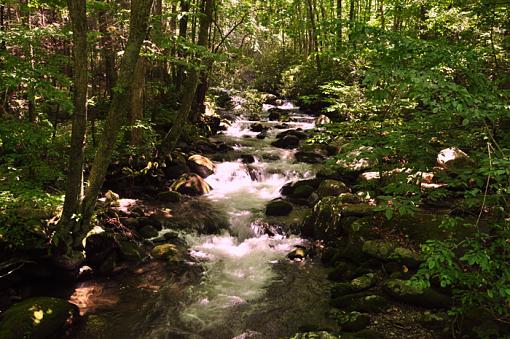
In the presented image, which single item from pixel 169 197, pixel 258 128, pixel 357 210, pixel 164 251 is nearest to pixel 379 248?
pixel 357 210

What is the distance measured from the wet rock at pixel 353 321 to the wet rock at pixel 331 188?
5169mm

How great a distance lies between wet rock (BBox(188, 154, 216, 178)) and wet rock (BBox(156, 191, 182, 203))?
7.53 ft

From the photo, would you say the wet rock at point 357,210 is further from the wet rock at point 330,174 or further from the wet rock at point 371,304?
the wet rock at point 330,174

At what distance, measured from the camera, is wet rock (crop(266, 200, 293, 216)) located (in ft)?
37.1

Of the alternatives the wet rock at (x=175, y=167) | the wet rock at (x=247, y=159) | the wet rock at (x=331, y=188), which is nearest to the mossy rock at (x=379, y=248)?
the wet rock at (x=331, y=188)

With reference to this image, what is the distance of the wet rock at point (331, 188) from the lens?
11.4m

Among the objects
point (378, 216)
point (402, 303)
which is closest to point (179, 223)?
point (378, 216)

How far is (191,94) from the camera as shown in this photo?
13289mm

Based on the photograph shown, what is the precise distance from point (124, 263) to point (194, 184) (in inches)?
192

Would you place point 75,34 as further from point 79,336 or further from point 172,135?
point 172,135

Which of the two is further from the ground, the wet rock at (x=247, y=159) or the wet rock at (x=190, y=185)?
the wet rock at (x=247, y=159)

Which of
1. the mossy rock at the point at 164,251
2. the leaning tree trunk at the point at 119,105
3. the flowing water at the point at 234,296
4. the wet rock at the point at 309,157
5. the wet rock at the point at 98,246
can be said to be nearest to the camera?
the flowing water at the point at 234,296

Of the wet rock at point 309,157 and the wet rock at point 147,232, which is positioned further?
the wet rock at point 309,157

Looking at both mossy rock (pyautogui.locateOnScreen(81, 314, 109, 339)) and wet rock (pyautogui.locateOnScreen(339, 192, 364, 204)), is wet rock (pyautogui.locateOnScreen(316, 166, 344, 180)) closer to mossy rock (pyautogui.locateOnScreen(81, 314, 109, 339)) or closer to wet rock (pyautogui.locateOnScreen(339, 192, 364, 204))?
wet rock (pyautogui.locateOnScreen(339, 192, 364, 204))
